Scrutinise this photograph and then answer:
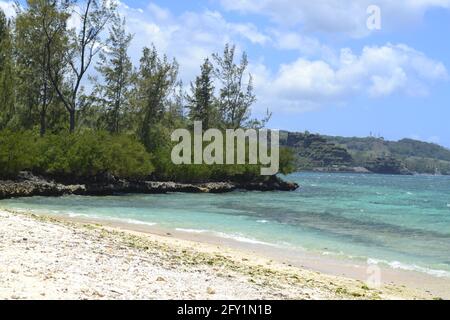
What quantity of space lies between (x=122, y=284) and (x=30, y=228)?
655 cm

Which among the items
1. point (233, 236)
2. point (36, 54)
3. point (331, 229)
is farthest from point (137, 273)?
point (36, 54)

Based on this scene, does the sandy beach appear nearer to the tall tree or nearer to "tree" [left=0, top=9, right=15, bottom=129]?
"tree" [left=0, top=9, right=15, bottom=129]

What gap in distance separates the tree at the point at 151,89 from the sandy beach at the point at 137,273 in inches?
1872

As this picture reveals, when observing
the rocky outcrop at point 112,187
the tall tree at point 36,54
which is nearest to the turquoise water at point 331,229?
the rocky outcrop at point 112,187

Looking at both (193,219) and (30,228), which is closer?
(30,228)

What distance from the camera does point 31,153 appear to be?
4250cm

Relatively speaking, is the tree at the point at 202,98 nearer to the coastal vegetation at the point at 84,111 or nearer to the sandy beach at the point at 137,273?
the coastal vegetation at the point at 84,111

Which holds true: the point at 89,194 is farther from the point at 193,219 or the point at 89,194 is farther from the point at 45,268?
the point at 45,268

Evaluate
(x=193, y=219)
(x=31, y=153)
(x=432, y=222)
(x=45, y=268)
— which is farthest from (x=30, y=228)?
(x=31, y=153)

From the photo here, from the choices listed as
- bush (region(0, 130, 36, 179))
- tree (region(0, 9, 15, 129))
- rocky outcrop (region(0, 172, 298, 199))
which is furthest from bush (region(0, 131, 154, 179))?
tree (region(0, 9, 15, 129))

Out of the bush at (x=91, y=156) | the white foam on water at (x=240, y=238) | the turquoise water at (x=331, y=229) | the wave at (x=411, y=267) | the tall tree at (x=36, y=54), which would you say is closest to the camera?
the wave at (x=411, y=267)

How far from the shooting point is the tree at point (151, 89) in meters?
63.1

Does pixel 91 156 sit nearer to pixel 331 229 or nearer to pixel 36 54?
pixel 36 54

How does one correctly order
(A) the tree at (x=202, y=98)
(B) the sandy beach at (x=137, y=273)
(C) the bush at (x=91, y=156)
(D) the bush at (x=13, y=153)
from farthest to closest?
(A) the tree at (x=202, y=98) < (C) the bush at (x=91, y=156) < (D) the bush at (x=13, y=153) < (B) the sandy beach at (x=137, y=273)
